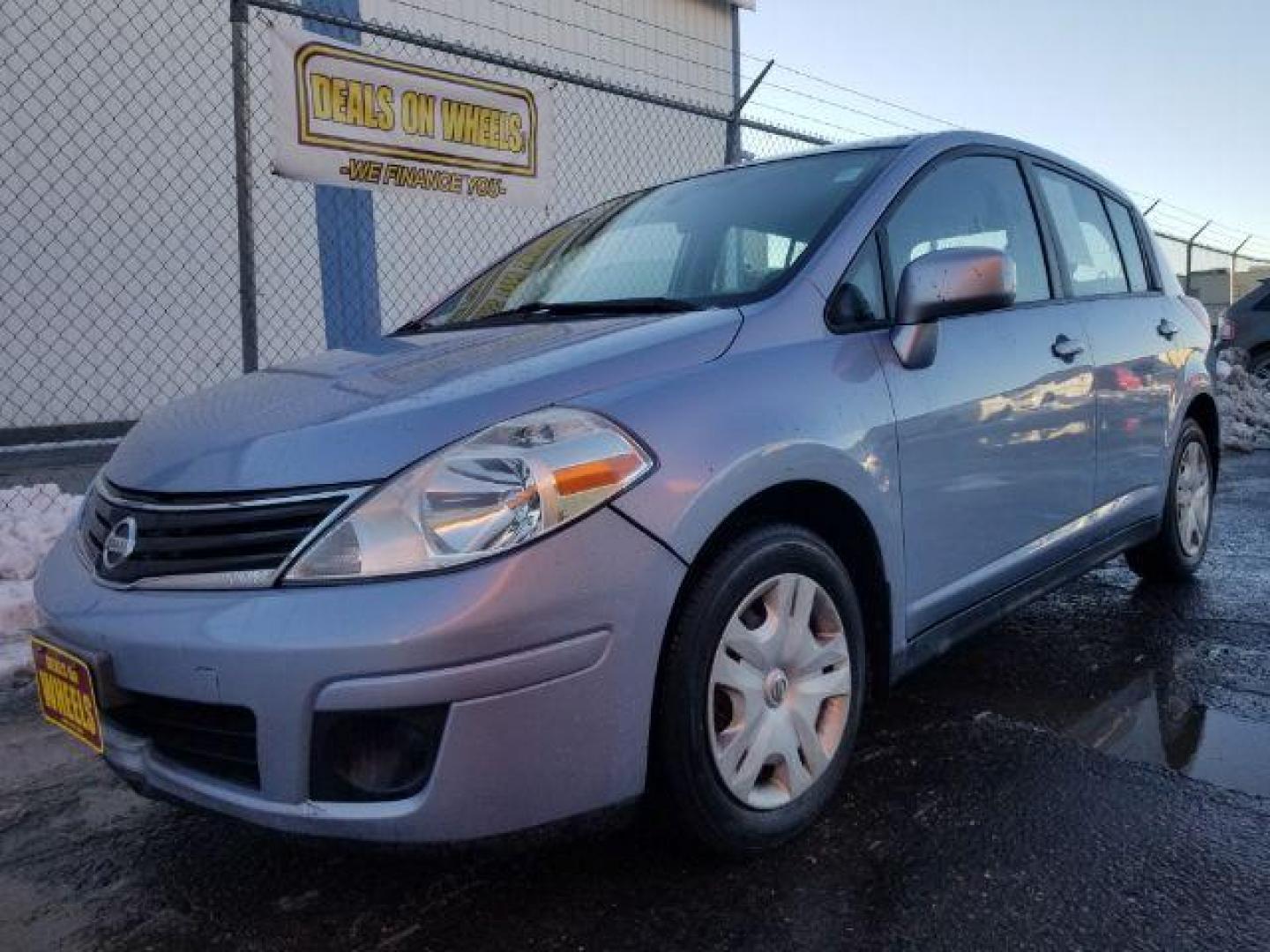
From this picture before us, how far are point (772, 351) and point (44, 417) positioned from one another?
6005 mm

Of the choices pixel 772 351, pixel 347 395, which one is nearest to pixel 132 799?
pixel 347 395

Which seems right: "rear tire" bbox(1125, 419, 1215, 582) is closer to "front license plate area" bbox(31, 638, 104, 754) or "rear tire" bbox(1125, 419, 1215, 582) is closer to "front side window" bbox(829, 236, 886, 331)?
"front side window" bbox(829, 236, 886, 331)

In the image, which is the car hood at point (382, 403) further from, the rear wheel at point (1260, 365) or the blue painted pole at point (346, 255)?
the rear wheel at point (1260, 365)

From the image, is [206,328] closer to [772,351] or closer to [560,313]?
[560,313]

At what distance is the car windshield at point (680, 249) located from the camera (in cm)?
261

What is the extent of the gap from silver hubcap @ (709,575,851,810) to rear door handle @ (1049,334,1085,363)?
1.33 metres

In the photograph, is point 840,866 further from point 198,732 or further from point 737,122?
point 737,122

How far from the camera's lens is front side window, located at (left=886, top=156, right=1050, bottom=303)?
2.77 meters

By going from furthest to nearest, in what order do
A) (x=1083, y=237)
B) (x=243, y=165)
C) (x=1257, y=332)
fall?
(x=1257, y=332) → (x=243, y=165) → (x=1083, y=237)

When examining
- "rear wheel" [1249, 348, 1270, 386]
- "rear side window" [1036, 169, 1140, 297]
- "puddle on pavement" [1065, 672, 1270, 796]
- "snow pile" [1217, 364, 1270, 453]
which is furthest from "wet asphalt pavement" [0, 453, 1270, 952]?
"rear wheel" [1249, 348, 1270, 386]

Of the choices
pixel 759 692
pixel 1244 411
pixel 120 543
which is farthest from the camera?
pixel 1244 411

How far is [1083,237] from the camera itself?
367cm

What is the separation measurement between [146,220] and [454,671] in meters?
6.50

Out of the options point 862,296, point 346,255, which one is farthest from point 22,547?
point 862,296
